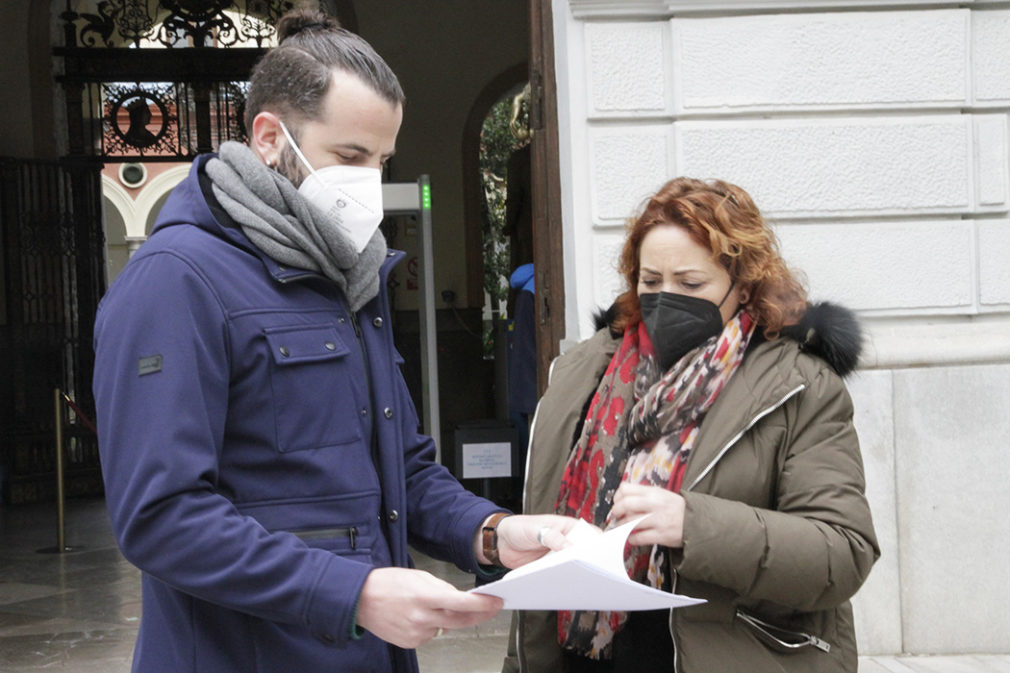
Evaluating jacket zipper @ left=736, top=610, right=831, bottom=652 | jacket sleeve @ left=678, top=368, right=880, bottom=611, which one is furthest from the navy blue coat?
jacket zipper @ left=736, top=610, right=831, bottom=652

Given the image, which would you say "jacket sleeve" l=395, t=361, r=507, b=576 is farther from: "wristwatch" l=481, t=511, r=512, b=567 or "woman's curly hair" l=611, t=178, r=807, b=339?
"woman's curly hair" l=611, t=178, r=807, b=339

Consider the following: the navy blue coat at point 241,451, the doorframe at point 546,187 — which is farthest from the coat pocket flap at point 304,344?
the doorframe at point 546,187

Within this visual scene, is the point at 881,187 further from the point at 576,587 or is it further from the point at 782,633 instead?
the point at 576,587

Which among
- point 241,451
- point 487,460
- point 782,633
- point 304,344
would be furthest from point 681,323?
point 487,460

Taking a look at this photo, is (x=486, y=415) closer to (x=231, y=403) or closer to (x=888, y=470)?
(x=888, y=470)

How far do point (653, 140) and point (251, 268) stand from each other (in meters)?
3.30

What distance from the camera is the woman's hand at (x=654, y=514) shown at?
6.53 ft

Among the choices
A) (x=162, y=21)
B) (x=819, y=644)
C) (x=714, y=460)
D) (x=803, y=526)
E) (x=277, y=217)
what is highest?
(x=162, y=21)

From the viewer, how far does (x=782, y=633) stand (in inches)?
83.9

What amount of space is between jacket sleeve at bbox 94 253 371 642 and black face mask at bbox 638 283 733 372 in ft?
3.19

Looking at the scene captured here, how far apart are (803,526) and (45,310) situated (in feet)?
34.1

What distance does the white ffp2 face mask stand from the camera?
1.73 m

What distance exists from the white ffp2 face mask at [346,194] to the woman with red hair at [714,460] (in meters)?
0.67

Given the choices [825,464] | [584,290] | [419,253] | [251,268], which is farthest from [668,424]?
[419,253]
